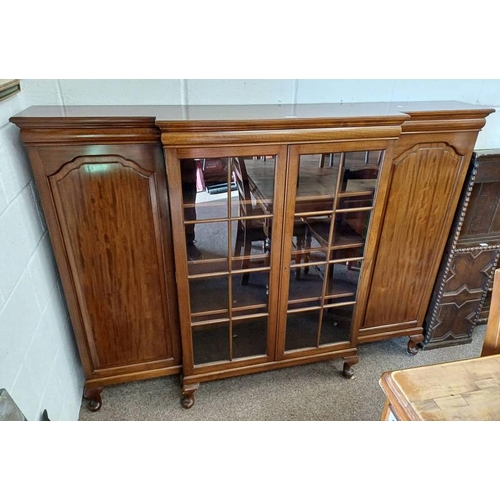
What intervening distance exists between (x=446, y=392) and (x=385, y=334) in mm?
1277

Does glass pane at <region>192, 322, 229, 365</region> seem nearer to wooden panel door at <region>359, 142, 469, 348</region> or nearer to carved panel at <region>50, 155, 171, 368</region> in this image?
carved panel at <region>50, 155, 171, 368</region>

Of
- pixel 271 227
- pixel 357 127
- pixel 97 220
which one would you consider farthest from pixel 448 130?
pixel 97 220

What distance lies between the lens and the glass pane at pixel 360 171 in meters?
1.54

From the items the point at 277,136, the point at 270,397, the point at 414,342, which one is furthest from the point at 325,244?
the point at 414,342

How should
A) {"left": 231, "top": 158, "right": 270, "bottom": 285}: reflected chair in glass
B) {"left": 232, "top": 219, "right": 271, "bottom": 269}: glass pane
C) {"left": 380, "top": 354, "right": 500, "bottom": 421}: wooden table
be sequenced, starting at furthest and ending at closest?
{"left": 232, "top": 219, "right": 271, "bottom": 269}: glass pane, {"left": 231, "top": 158, "right": 270, "bottom": 285}: reflected chair in glass, {"left": 380, "top": 354, "right": 500, "bottom": 421}: wooden table

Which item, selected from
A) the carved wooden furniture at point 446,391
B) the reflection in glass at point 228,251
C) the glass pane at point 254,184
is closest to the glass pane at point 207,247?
the reflection in glass at point 228,251

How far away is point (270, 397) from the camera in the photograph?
194 centimetres

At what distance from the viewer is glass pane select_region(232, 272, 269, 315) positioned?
171 cm

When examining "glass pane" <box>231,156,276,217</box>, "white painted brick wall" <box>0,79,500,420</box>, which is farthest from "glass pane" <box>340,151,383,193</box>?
"white painted brick wall" <box>0,79,500,420</box>

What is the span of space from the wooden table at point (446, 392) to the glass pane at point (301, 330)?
0.90m

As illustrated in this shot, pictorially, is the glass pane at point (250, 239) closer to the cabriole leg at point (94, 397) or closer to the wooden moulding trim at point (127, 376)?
the wooden moulding trim at point (127, 376)

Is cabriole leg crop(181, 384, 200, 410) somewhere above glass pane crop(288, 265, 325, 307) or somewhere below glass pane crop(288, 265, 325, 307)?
below

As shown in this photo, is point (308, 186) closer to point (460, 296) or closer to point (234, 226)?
point (234, 226)
